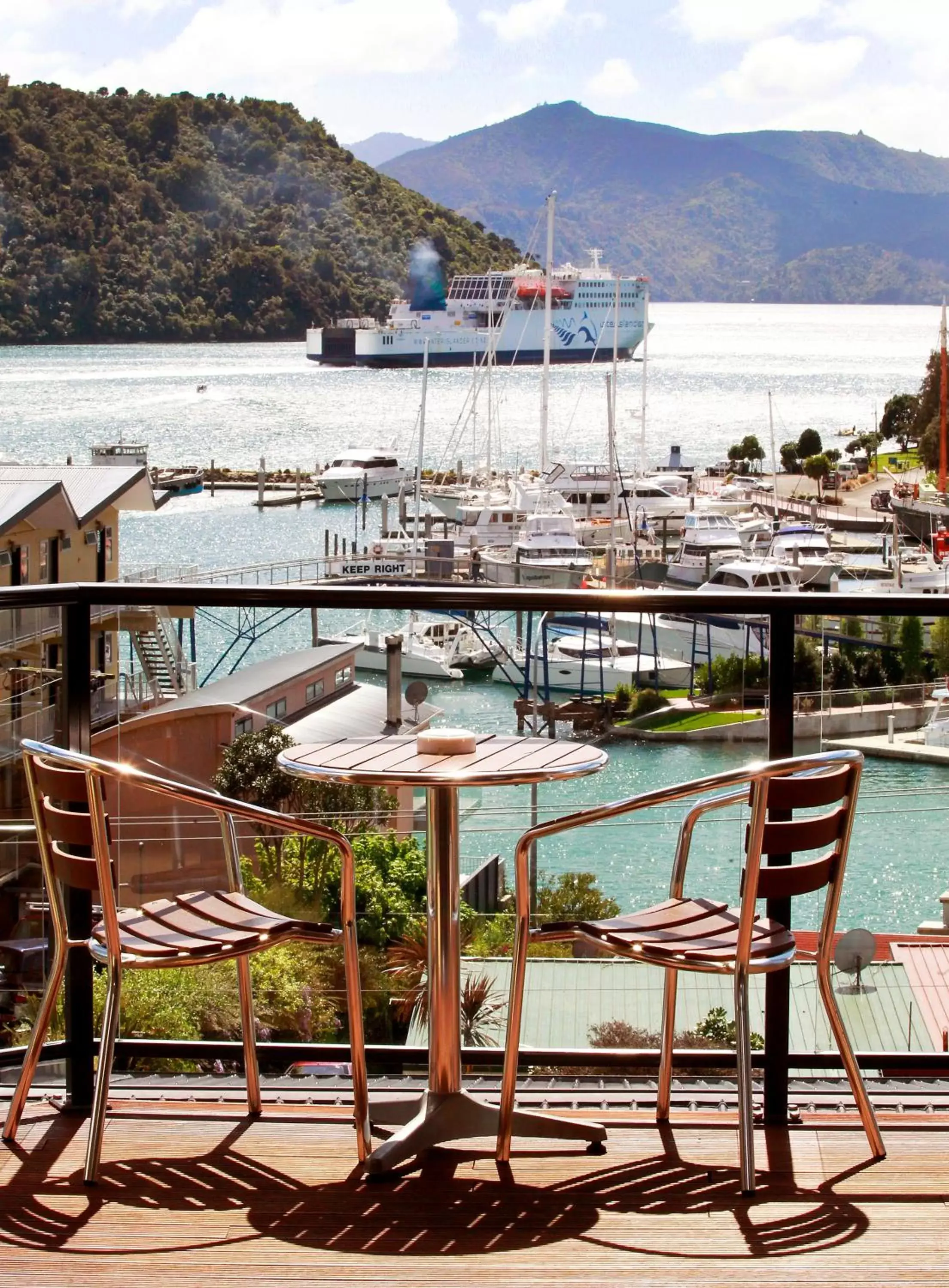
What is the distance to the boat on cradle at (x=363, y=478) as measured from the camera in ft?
161

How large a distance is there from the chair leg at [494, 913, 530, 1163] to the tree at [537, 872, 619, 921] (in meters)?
0.18

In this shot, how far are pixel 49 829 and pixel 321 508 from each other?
47.2 m

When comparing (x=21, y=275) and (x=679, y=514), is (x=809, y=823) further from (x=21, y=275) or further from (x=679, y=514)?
(x=21, y=275)

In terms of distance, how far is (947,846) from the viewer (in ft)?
7.39

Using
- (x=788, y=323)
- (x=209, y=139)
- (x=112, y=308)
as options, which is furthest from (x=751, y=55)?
(x=112, y=308)

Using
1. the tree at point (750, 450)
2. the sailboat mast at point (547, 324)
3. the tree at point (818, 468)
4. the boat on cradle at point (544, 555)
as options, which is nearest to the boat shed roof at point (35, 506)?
the sailboat mast at point (547, 324)

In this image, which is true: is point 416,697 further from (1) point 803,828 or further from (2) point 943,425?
(2) point 943,425

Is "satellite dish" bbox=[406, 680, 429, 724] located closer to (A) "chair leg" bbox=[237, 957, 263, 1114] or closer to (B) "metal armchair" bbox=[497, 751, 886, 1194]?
(B) "metal armchair" bbox=[497, 751, 886, 1194]

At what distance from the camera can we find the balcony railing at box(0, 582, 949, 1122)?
2188 mm

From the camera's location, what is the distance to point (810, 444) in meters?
50.9

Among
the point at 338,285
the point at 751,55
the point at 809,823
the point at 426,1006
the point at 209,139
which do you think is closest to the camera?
the point at 809,823

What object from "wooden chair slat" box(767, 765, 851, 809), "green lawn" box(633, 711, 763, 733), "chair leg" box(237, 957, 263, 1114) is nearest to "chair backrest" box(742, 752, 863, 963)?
"wooden chair slat" box(767, 765, 851, 809)

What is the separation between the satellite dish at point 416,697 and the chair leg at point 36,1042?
0.65 m

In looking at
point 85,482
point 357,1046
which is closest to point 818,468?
point 85,482
